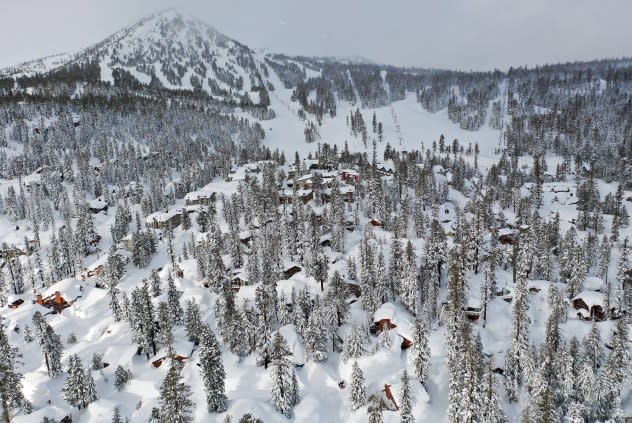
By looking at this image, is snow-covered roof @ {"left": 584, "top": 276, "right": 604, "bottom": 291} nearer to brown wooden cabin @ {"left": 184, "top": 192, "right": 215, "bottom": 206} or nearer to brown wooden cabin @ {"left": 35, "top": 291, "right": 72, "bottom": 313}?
brown wooden cabin @ {"left": 184, "top": 192, "right": 215, "bottom": 206}

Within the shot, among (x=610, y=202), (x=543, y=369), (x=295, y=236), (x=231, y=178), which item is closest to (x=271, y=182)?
(x=231, y=178)

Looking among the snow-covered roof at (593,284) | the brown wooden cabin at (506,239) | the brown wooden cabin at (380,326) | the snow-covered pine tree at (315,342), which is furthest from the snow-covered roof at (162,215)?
the snow-covered roof at (593,284)

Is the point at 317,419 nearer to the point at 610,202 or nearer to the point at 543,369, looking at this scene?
the point at 543,369

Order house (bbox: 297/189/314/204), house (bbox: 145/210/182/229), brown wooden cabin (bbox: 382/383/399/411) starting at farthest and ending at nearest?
house (bbox: 297/189/314/204)
house (bbox: 145/210/182/229)
brown wooden cabin (bbox: 382/383/399/411)

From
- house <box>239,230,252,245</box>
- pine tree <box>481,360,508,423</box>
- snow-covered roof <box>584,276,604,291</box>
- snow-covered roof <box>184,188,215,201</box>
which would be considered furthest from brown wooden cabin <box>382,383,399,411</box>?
snow-covered roof <box>184,188,215,201</box>

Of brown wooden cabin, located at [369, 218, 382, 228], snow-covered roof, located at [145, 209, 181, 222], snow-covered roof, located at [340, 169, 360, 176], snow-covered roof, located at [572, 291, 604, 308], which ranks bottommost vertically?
snow-covered roof, located at [572, 291, 604, 308]

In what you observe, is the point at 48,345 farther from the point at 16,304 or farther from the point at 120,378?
the point at 16,304
